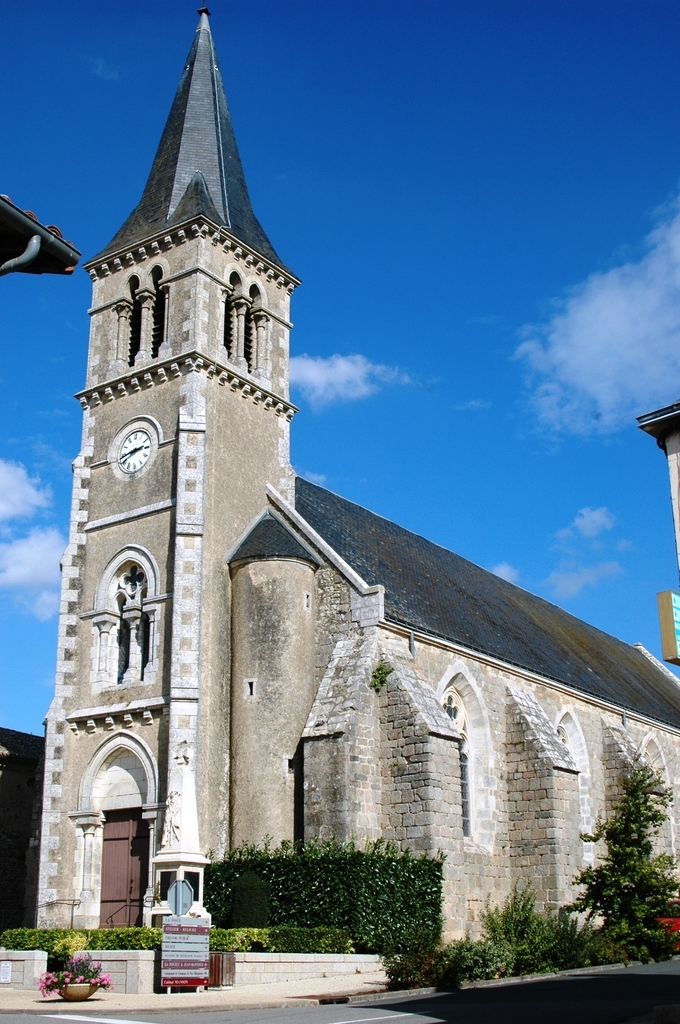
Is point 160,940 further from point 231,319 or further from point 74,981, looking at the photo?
point 231,319

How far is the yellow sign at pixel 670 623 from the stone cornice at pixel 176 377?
15498 mm

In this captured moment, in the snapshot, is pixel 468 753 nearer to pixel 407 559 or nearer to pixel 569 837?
pixel 569 837

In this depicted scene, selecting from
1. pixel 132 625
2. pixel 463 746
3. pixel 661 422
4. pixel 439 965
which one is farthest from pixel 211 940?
pixel 661 422

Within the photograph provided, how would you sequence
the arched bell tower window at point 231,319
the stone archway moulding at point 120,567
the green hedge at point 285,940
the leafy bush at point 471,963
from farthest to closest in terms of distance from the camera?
the arched bell tower window at point 231,319 < the stone archway moulding at point 120,567 < the green hedge at point 285,940 < the leafy bush at point 471,963

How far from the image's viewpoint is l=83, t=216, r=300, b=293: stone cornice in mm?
27339

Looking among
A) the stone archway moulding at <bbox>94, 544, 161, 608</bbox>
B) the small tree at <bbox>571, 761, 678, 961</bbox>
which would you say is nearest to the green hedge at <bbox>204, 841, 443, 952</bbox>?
the small tree at <bbox>571, 761, 678, 961</bbox>

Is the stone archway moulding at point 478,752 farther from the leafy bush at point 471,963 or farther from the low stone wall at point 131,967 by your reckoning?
the low stone wall at point 131,967

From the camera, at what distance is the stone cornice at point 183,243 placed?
2734 centimetres

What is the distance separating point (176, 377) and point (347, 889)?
1258 cm

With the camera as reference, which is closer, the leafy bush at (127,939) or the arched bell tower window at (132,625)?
the leafy bush at (127,939)

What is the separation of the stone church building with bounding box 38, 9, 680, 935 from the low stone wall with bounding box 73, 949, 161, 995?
8.82 ft

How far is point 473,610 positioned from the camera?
31.6 m

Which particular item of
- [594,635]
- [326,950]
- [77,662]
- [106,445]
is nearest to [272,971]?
[326,950]

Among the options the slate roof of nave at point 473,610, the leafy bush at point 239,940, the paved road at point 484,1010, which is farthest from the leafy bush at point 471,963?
the slate roof of nave at point 473,610
